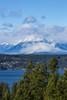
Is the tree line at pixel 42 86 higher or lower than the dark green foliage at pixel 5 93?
higher

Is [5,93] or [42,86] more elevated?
[42,86]

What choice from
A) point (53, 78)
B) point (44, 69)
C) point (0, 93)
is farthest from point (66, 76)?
point (0, 93)

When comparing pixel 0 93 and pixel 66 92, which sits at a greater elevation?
pixel 66 92

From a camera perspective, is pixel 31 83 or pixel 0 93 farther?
pixel 0 93

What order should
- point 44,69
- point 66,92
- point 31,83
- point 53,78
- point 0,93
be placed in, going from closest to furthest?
point 66,92 → point 53,78 → point 31,83 → point 44,69 → point 0,93

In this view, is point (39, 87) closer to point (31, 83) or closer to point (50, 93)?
point (31, 83)

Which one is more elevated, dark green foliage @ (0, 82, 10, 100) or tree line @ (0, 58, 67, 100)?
tree line @ (0, 58, 67, 100)

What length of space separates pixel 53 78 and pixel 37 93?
2.53 m

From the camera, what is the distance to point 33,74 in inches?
1232

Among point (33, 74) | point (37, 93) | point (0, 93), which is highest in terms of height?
point (33, 74)

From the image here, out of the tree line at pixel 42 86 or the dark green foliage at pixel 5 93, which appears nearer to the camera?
the tree line at pixel 42 86

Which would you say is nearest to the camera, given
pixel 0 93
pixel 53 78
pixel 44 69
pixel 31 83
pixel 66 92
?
pixel 66 92

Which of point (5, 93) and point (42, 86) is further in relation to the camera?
point (5, 93)

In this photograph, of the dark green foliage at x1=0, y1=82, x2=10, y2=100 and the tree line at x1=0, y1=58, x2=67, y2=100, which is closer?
the tree line at x1=0, y1=58, x2=67, y2=100
